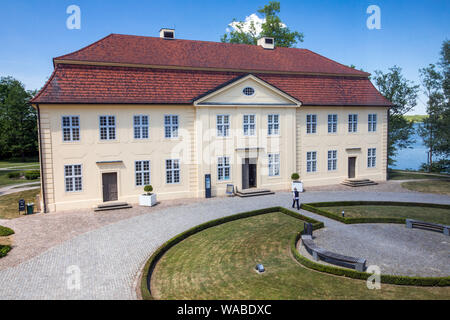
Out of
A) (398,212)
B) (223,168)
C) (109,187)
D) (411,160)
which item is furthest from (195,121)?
(411,160)

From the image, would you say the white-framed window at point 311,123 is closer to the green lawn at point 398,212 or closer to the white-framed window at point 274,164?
the white-framed window at point 274,164

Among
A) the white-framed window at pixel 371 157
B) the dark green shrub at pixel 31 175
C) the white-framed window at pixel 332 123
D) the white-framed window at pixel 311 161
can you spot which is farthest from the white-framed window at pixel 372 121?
the dark green shrub at pixel 31 175

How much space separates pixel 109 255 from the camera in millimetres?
15148

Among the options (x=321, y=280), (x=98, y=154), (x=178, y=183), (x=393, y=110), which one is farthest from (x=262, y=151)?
(x=393, y=110)

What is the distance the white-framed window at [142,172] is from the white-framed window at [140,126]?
1.94 meters

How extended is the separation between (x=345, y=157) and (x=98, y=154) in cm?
2179

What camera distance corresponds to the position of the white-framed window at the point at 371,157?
3334cm

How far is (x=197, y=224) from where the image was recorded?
19812mm

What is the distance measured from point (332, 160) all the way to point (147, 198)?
57.2ft

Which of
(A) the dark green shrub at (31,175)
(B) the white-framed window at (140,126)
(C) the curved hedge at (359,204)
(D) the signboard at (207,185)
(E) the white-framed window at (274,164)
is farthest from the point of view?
(A) the dark green shrub at (31,175)

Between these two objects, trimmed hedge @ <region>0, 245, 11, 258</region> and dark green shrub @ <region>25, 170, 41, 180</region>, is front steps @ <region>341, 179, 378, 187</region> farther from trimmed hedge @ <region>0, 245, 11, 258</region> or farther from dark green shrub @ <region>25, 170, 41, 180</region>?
dark green shrub @ <region>25, 170, 41, 180</region>

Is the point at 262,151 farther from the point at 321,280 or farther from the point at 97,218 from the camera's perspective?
the point at 321,280

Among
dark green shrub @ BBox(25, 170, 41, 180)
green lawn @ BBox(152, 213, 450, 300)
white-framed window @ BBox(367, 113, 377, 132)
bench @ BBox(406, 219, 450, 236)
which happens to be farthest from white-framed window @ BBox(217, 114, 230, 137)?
dark green shrub @ BBox(25, 170, 41, 180)

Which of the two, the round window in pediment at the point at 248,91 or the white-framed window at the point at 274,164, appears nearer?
the round window in pediment at the point at 248,91
